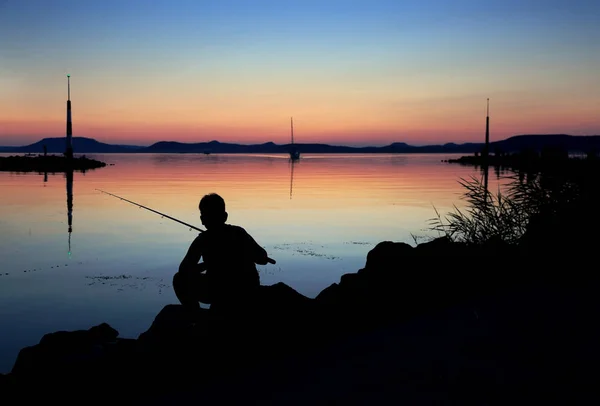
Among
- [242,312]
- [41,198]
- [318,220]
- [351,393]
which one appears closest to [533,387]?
[351,393]

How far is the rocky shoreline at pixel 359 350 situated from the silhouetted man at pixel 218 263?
23cm

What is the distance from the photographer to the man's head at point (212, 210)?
6.32 metres

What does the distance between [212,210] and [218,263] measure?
624mm

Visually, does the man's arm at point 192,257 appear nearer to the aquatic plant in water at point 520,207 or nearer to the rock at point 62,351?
the rock at point 62,351

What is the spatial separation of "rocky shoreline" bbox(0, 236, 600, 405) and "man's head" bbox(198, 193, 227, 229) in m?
1.04

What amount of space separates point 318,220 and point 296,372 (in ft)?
56.5

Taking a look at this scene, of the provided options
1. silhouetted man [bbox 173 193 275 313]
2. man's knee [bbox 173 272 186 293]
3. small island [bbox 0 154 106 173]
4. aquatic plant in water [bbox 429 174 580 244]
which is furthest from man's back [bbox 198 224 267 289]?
small island [bbox 0 154 106 173]

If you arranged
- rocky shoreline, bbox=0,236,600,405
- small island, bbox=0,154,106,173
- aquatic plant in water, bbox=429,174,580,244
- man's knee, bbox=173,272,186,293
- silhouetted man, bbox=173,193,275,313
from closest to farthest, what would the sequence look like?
1. rocky shoreline, bbox=0,236,600,405
2. silhouetted man, bbox=173,193,275,313
3. man's knee, bbox=173,272,186,293
4. aquatic plant in water, bbox=429,174,580,244
5. small island, bbox=0,154,106,173

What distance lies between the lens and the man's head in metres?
6.32

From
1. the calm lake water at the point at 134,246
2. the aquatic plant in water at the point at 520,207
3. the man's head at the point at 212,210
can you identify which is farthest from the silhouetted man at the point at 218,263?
the aquatic plant in water at the point at 520,207

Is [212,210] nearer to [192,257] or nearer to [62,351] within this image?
[192,257]

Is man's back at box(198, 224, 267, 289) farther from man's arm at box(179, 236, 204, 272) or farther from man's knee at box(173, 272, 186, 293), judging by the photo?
man's knee at box(173, 272, 186, 293)

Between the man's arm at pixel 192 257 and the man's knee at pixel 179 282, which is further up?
the man's arm at pixel 192 257

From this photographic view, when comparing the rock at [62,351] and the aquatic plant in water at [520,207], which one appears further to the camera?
the aquatic plant in water at [520,207]
